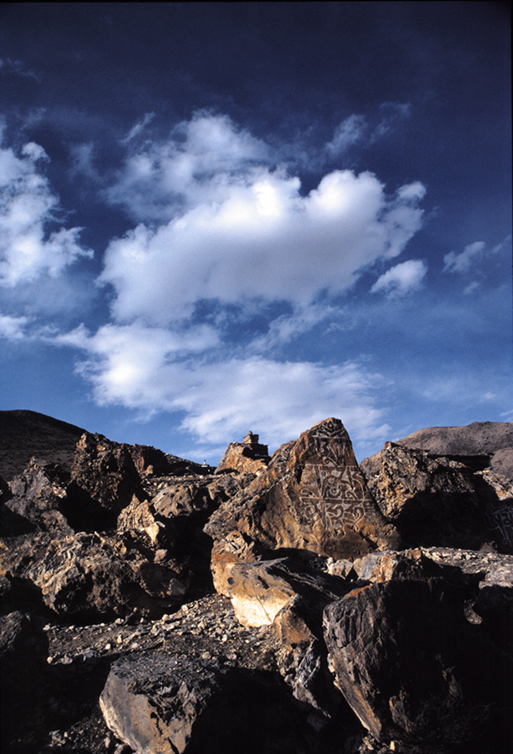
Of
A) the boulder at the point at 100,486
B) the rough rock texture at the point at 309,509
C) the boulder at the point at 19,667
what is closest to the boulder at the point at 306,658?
the rough rock texture at the point at 309,509

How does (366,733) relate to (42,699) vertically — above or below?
below

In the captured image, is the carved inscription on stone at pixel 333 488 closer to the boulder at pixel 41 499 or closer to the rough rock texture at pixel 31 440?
the boulder at pixel 41 499

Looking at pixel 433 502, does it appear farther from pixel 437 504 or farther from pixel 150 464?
pixel 150 464

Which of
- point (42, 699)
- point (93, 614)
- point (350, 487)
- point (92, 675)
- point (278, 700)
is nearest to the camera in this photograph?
point (278, 700)

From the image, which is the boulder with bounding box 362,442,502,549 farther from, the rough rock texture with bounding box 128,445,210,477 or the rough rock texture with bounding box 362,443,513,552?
the rough rock texture with bounding box 128,445,210,477

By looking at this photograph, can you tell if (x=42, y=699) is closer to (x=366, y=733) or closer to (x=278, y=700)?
(x=278, y=700)

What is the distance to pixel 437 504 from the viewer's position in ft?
26.7

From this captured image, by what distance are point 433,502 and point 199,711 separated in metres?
6.15

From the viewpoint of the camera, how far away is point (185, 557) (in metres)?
6.23

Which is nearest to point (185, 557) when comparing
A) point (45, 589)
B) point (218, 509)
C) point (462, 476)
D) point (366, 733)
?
point (218, 509)

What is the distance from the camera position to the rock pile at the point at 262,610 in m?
3.29

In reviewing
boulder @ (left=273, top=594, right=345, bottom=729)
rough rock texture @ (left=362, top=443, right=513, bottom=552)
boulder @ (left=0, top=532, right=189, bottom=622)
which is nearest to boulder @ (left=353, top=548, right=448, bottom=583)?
boulder @ (left=273, top=594, right=345, bottom=729)

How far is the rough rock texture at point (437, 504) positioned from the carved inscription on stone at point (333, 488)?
61.0 inches

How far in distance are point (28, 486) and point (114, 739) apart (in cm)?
525
